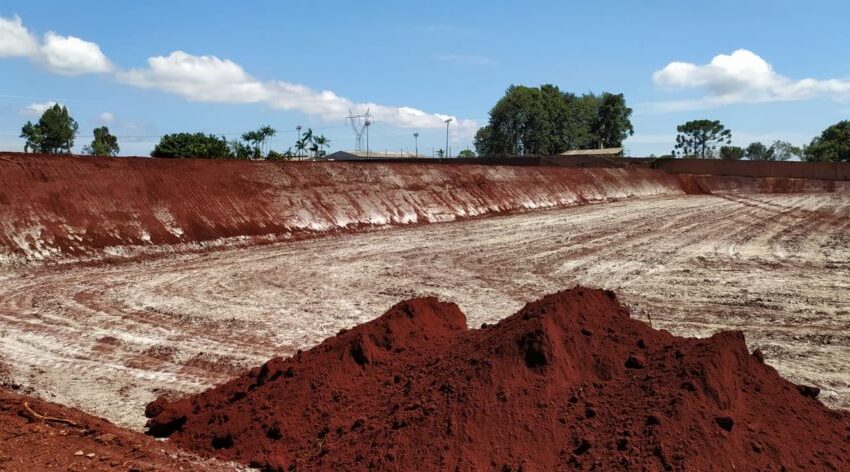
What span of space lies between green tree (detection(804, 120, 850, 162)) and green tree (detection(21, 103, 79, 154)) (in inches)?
4173

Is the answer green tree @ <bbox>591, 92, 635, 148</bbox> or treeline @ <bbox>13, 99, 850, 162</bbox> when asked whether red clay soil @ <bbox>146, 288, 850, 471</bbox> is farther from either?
green tree @ <bbox>591, 92, 635, 148</bbox>

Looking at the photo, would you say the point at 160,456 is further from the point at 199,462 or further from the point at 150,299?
the point at 150,299

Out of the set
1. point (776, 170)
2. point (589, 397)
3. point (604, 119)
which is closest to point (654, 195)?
point (776, 170)

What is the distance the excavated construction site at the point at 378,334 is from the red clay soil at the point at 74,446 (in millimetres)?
26

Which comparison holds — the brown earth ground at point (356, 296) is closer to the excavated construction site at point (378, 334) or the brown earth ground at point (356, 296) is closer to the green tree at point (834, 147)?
the excavated construction site at point (378, 334)

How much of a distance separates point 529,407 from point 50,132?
281ft

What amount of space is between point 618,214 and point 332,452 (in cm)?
2768

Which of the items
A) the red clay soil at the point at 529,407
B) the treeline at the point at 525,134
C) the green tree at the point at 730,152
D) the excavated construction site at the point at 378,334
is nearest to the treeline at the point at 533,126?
the treeline at the point at 525,134

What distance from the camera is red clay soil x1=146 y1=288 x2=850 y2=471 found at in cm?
470

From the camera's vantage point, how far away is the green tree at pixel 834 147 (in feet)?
324

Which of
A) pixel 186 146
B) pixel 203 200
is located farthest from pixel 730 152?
pixel 203 200

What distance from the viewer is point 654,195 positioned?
154ft

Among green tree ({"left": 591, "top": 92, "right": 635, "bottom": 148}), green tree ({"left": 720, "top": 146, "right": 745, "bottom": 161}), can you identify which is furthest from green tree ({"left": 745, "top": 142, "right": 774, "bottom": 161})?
green tree ({"left": 591, "top": 92, "right": 635, "bottom": 148})

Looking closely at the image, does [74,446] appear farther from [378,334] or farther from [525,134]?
[525,134]
